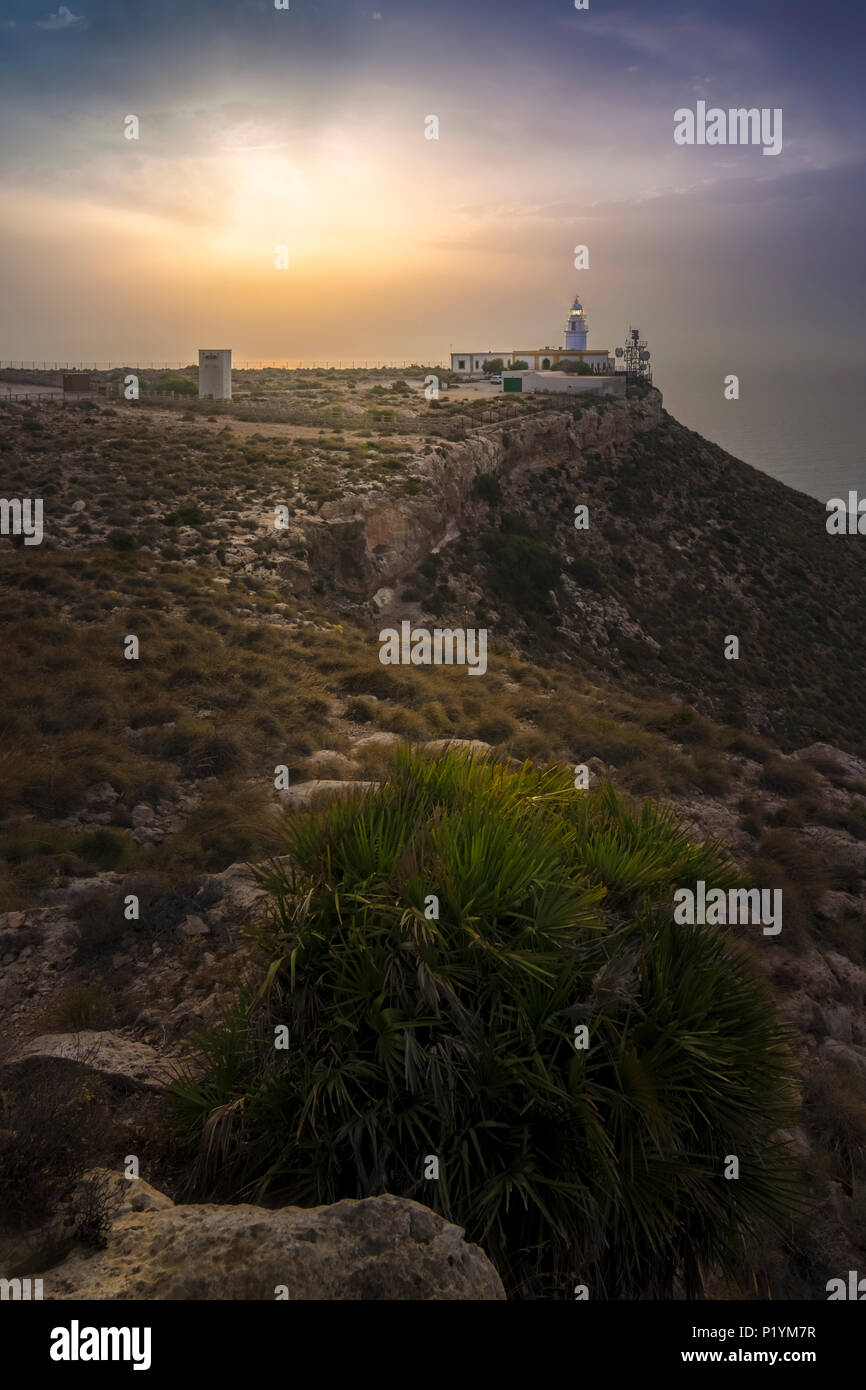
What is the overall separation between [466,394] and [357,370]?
42087 mm

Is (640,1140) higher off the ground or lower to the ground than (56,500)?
lower

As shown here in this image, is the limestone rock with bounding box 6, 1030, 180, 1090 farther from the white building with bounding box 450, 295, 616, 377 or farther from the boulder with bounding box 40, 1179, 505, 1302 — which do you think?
the white building with bounding box 450, 295, 616, 377

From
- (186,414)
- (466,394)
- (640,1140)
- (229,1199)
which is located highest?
(466,394)

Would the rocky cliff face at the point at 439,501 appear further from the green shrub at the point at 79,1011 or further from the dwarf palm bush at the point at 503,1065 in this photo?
the dwarf palm bush at the point at 503,1065

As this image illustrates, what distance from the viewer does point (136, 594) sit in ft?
58.6

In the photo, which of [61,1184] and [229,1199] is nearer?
[61,1184]

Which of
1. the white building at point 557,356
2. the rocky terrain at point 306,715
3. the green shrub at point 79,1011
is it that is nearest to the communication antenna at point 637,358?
the white building at point 557,356

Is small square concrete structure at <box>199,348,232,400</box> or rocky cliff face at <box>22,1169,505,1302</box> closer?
rocky cliff face at <box>22,1169,505,1302</box>

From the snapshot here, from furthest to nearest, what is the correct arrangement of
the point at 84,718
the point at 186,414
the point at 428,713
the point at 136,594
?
1. the point at 186,414
2. the point at 136,594
3. the point at 428,713
4. the point at 84,718

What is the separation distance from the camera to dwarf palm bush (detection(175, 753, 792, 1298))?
4117 millimetres

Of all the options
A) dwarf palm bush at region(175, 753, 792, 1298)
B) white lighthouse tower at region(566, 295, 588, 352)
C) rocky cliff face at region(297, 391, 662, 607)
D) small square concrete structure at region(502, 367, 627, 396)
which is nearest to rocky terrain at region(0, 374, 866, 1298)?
rocky cliff face at region(297, 391, 662, 607)
